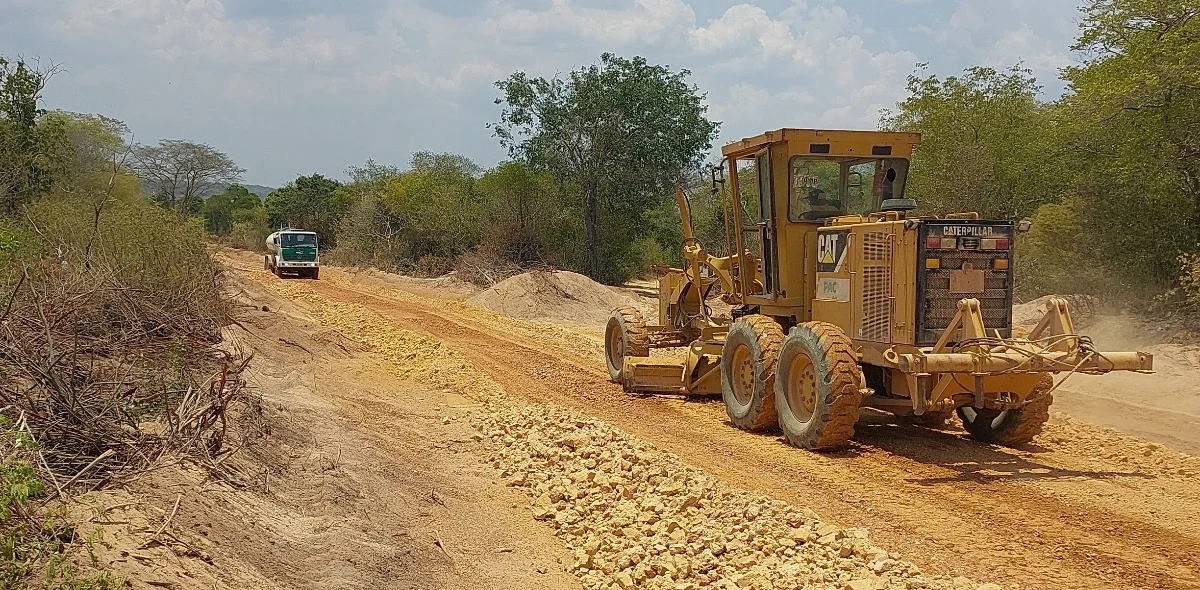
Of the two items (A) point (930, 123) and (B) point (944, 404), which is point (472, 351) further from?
(A) point (930, 123)

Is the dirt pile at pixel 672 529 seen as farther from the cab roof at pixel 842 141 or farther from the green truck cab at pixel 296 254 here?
the green truck cab at pixel 296 254

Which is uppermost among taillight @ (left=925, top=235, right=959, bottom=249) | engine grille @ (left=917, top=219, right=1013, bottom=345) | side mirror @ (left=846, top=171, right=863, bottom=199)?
side mirror @ (left=846, top=171, right=863, bottom=199)

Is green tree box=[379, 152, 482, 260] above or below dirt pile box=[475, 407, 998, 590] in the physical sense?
above

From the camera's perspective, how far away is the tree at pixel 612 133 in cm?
3178

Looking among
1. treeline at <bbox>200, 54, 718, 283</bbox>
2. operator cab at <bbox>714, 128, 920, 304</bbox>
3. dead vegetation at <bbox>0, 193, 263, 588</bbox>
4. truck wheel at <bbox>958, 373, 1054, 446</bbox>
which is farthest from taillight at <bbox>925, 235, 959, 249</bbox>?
treeline at <bbox>200, 54, 718, 283</bbox>

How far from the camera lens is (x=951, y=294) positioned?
8.02 m

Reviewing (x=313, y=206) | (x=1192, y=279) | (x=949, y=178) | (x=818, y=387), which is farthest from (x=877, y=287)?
(x=313, y=206)

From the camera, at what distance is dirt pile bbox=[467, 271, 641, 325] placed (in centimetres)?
2339

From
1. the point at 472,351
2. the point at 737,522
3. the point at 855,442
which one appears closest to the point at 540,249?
the point at 472,351

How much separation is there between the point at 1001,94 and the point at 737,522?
68.5ft

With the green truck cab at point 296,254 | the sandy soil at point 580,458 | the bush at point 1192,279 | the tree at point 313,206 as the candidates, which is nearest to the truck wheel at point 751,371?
the sandy soil at point 580,458

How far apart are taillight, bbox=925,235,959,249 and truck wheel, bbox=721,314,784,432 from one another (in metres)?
1.89

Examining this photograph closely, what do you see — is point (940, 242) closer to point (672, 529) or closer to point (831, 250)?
point (831, 250)

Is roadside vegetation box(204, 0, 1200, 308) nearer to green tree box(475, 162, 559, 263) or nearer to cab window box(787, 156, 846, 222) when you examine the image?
green tree box(475, 162, 559, 263)
